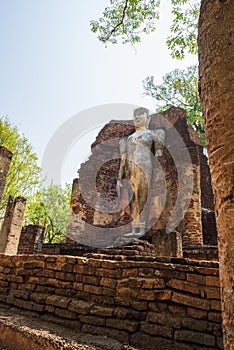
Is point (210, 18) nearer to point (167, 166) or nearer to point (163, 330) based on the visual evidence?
point (163, 330)

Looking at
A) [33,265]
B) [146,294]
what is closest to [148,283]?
[146,294]

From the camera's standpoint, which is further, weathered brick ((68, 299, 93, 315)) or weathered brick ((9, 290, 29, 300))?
weathered brick ((9, 290, 29, 300))

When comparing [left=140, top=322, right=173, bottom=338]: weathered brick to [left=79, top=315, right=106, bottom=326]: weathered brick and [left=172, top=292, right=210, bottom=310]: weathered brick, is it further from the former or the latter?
[left=79, top=315, right=106, bottom=326]: weathered brick

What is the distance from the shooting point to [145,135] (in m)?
7.96

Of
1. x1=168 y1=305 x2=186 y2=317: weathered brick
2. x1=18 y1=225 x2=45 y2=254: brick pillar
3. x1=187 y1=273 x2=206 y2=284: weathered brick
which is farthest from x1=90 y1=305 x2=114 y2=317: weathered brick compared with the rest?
x1=18 y1=225 x2=45 y2=254: brick pillar

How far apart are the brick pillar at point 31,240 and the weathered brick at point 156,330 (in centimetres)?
570

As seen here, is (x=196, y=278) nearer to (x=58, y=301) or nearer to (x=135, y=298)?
(x=135, y=298)

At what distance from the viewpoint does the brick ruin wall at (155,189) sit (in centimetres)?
706

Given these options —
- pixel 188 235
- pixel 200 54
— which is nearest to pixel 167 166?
pixel 188 235

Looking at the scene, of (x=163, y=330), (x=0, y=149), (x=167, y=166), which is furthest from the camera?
(x=167, y=166)

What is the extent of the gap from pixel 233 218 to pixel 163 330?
162 centimetres

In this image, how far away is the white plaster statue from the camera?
7129mm

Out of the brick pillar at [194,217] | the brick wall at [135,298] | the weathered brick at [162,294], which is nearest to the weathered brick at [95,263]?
the brick wall at [135,298]

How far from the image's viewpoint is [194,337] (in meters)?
2.08
